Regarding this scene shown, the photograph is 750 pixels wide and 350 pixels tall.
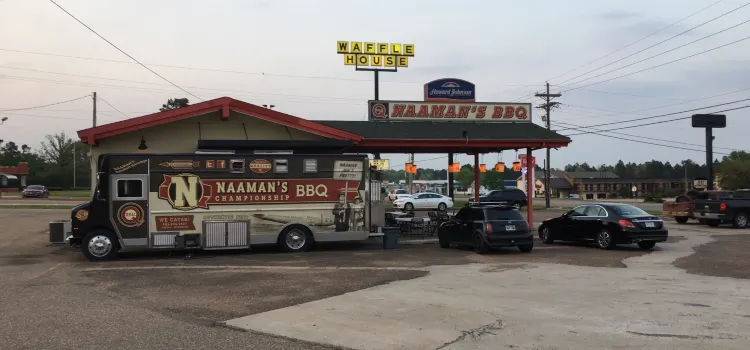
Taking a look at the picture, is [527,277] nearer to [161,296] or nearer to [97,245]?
[161,296]

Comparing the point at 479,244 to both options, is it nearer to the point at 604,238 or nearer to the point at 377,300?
the point at 604,238

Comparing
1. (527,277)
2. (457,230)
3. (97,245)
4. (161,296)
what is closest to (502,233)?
(457,230)

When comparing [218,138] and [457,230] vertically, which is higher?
[218,138]

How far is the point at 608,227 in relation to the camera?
1728 cm

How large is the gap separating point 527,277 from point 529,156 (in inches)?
463

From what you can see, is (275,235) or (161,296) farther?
(275,235)

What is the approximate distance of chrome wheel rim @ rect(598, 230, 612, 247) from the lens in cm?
1723

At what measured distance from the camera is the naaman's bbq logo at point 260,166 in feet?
53.3

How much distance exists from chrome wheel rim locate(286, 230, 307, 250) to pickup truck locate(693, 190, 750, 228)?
67.5ft

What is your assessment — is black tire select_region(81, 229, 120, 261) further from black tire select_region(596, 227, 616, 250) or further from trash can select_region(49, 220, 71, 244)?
black tire select_region(596, 227, 616, 250)

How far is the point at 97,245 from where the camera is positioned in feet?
48.8

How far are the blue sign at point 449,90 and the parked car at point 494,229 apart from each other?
301 inches

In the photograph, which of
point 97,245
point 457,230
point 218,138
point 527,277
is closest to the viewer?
point 527,277

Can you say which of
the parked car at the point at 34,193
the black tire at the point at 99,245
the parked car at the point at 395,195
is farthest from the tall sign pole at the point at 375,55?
the parked car at the point at 34,193
